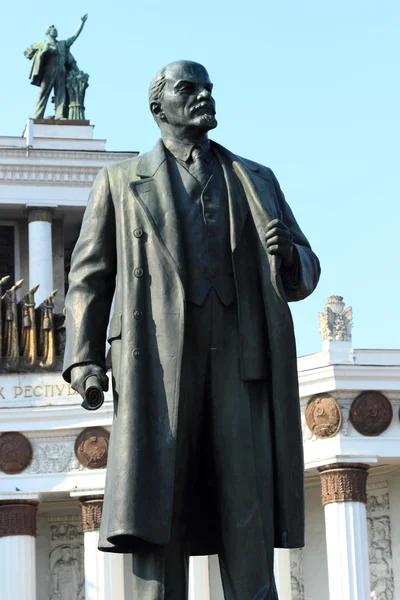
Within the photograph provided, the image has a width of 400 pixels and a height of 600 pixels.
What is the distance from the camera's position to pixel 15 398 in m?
28.6

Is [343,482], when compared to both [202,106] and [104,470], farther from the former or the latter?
[202,106]

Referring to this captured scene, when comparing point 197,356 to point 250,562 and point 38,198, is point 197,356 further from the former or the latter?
point 38,198

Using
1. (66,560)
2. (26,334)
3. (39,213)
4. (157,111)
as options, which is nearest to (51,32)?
(39,213)

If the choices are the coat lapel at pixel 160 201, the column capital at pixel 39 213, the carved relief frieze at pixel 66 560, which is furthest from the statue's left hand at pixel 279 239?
the column capital at pixel 39 213

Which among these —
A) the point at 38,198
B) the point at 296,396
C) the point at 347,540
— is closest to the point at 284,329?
the point at 296,396

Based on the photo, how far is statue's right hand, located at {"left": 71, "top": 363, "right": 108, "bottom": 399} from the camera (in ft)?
19.8

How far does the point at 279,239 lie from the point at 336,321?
22361 millimetres

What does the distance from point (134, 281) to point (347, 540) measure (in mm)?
21006

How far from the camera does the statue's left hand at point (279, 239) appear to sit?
6.04m

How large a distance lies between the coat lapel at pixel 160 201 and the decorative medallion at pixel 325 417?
21071 millimetres

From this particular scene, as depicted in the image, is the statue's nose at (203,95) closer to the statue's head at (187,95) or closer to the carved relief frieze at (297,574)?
the statue's head at (187,95)

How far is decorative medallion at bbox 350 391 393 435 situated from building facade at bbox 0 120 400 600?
0.02 m

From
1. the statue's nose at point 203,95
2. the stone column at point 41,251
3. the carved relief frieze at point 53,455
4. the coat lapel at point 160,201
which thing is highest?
the stone column at point 41,251

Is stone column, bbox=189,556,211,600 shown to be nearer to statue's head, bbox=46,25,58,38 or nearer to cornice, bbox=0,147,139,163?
cornice, bbox=0,147,139,163
